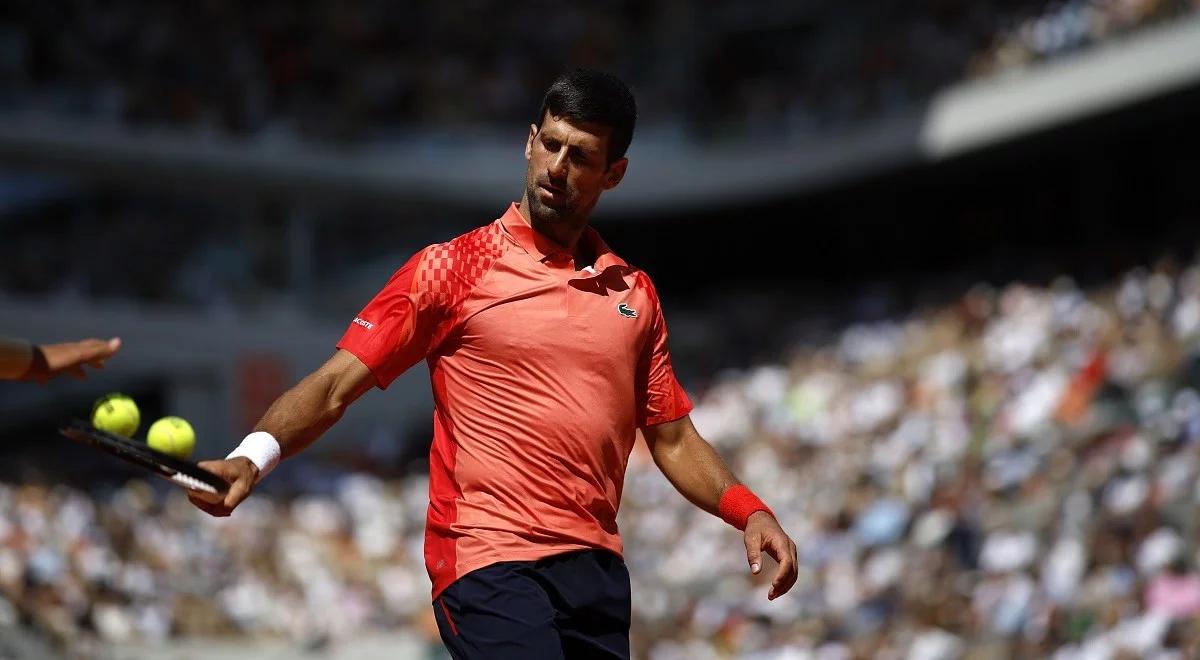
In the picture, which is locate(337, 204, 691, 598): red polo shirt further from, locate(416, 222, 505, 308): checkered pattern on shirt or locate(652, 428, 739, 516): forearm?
locate(652, 428, 739, 516): forearm

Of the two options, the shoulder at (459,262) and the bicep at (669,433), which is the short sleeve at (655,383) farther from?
the shoulder at (459,262)

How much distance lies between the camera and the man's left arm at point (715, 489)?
4.16m

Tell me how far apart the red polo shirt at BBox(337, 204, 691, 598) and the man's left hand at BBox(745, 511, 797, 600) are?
0.34 metres

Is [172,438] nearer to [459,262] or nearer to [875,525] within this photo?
[459,262]

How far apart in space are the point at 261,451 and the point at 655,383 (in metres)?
1.12

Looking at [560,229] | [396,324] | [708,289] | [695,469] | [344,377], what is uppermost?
[560,229]

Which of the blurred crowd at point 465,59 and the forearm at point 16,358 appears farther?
the blurred crowd at point 465,59

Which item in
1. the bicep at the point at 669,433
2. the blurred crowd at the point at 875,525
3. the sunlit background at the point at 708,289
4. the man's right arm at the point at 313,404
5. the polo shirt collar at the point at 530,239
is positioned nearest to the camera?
the man's right arm at the point at 313,404

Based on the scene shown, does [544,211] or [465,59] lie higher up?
[465,59]

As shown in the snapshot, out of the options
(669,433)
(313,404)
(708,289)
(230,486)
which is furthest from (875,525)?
(708,289)

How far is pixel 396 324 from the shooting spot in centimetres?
403

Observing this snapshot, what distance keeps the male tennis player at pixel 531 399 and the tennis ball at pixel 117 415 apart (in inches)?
15.2

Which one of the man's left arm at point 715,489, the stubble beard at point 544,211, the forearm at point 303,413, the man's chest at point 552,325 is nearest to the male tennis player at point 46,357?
the forearm at point 303,413

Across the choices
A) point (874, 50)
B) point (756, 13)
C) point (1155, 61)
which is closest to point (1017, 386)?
point (1155, 61)
